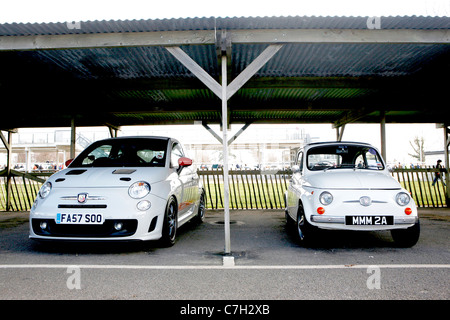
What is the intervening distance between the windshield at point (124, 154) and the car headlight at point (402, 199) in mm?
3582

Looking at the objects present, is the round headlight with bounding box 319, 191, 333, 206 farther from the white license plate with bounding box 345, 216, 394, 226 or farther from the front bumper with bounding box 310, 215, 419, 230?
the white license plate with bounding box 345, 216, 394, 226

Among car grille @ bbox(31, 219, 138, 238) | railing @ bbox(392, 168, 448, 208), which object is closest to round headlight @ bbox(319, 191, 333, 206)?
car grille @ bbox(31, 219, 138, 238)

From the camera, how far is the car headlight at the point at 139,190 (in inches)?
169

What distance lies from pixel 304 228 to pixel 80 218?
10.5 ft

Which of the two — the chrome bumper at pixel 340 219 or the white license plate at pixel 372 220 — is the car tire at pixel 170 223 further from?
the white license plate at pixel 372 220

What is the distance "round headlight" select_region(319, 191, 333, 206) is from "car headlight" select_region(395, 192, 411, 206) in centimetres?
92

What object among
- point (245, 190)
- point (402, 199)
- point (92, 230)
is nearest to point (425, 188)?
point (245, 190)

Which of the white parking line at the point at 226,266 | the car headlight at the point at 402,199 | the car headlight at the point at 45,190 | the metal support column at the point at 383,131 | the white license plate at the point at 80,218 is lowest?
the white parking line at the point at 226,266

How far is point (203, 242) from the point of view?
5.38 m

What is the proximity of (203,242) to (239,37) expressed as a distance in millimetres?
3491

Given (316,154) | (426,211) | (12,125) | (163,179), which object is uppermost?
(12,125)

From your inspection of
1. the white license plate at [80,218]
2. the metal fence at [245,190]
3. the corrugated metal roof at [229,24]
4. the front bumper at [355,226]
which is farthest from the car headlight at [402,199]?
the metal fence at [245,190]
